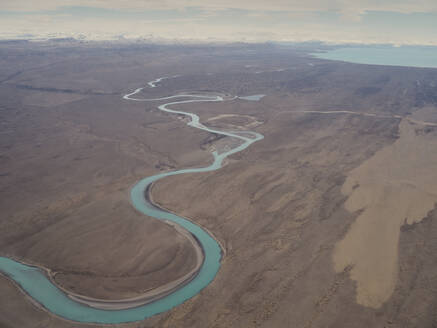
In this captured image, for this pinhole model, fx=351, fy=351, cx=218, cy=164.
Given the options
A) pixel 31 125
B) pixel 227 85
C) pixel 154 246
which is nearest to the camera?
pixel 154 246

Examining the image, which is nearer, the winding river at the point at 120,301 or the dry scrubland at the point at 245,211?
the winding river at the point at 120,301

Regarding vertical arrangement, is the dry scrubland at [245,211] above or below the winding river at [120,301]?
above

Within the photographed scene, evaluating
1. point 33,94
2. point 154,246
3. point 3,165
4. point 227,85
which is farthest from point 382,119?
point 33,94

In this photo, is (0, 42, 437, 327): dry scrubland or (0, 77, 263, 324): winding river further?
(0, 42, 437, 327): dry scrubland

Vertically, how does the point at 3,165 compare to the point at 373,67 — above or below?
below

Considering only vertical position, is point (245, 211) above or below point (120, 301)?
above

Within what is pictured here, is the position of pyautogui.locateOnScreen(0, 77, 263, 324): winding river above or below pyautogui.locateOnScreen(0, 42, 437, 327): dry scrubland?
below

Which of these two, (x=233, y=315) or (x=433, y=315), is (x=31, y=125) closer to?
(x=233, y=315)

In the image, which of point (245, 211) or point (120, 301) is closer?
point (120, 301)
